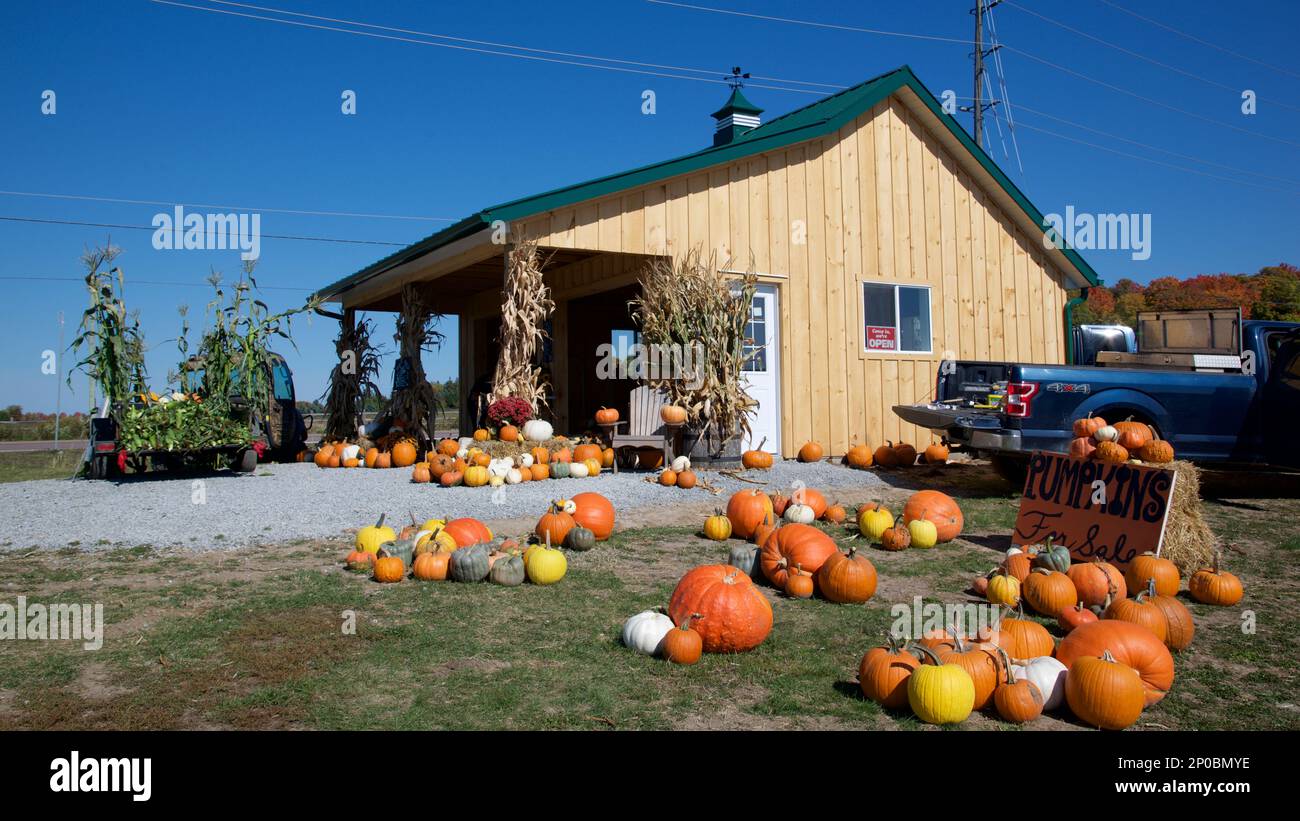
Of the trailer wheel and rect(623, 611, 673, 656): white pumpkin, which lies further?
the trailer wheel

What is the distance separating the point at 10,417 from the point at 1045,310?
156 feet

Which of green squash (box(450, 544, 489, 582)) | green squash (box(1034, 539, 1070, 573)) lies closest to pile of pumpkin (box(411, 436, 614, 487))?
green squash (box(450, 544, 489, 582))

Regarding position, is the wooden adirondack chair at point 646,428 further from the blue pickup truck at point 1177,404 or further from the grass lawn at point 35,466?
the grass lawn at point 35,466

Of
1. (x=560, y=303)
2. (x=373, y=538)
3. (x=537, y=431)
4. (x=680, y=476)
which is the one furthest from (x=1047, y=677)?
(x=560, y=303)

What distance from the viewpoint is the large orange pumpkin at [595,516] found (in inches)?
277

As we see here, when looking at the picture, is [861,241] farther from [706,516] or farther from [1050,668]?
[1050,668]

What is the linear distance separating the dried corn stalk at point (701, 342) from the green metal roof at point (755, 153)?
1.31m

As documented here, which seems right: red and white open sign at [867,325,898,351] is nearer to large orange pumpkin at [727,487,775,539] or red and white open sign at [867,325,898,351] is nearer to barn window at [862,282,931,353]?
barn window at [862,282,931,353]

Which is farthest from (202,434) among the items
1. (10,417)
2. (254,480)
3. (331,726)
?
(10,417)

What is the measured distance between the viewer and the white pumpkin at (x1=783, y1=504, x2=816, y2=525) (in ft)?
23.5

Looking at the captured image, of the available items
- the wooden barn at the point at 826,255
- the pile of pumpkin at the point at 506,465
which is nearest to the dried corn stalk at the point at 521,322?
the wooden barn at the point at 826,255

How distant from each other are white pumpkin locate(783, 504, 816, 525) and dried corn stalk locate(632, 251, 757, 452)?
3.56 m

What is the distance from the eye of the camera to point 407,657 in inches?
163

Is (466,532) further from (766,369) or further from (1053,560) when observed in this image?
(766,369)
